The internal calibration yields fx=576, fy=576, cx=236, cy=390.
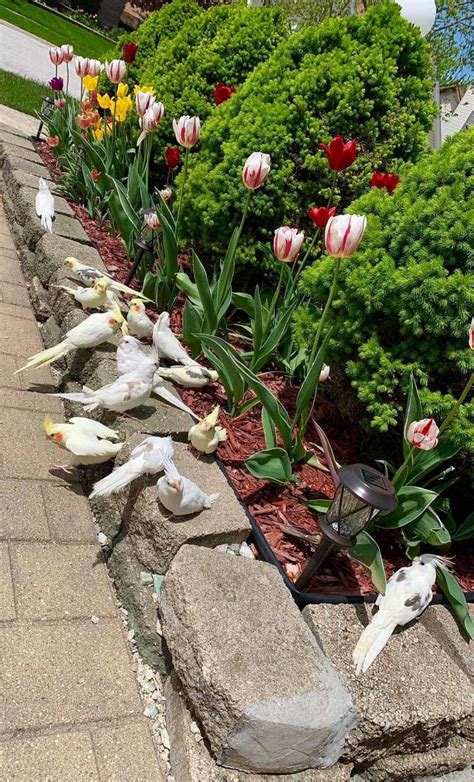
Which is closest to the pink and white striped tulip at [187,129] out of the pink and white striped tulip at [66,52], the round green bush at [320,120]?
the round green bush at [320,120]

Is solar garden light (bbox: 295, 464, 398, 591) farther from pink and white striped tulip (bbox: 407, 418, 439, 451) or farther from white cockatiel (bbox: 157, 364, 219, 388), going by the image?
white cockatiel (bbox: 157, 364, 219, 388)

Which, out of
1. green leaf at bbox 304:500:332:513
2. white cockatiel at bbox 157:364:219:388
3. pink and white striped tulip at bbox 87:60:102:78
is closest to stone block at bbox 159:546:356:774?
green leaf at bbox 304:500:332:513

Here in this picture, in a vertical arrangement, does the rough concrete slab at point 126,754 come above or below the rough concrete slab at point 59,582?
below

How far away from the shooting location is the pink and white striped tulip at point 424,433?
6.07 ft

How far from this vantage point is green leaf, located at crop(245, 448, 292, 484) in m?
2.22

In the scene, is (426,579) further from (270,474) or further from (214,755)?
(214,755)

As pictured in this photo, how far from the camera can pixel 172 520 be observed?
1.87m

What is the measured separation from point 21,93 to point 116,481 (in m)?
9.57

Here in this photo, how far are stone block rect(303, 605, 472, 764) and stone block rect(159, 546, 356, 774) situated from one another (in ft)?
0.21

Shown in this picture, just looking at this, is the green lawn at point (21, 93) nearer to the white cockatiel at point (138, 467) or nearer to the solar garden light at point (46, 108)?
the solar garden light at point (46, 108)

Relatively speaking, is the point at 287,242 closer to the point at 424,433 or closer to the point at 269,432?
the point at 269,432

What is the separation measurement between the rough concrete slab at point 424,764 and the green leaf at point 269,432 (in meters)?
1.13

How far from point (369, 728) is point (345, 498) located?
2.03 ft

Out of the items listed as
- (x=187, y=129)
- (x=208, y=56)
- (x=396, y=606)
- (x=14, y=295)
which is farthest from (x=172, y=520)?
(x=208, y=56)
